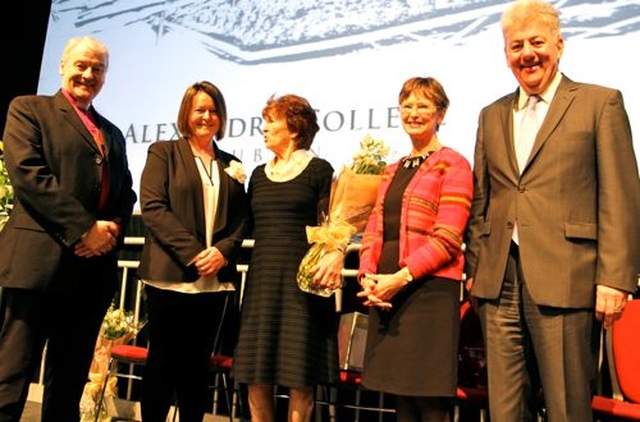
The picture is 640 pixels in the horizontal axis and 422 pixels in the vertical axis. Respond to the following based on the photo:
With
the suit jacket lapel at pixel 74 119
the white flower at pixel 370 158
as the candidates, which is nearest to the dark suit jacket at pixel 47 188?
the suit jacket lapel at pixel 74 119

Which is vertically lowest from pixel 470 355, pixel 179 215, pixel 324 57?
pixel 470 355

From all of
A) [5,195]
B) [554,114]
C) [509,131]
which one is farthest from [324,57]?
[554,114]

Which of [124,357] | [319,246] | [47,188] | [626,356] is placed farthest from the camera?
[124,357]

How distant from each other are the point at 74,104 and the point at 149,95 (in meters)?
2.39

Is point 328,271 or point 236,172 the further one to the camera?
point 236,172

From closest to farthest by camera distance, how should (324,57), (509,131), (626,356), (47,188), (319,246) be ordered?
(509,131) < (47,188) < (319,246) < (626,356) < (324,57)

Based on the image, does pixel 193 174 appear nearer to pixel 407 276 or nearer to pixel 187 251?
pixel 187 251

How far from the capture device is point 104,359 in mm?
3711

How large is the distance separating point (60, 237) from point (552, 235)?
62.9 inches

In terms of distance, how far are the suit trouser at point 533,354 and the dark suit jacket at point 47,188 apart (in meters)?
1.39

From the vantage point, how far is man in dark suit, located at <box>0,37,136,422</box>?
7.70 ft

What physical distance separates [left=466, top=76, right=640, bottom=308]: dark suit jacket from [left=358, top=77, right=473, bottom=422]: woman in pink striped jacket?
169mm

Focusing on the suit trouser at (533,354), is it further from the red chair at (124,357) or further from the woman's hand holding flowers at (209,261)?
the red chair at (124,357)

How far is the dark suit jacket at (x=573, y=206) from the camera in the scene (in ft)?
6.39
